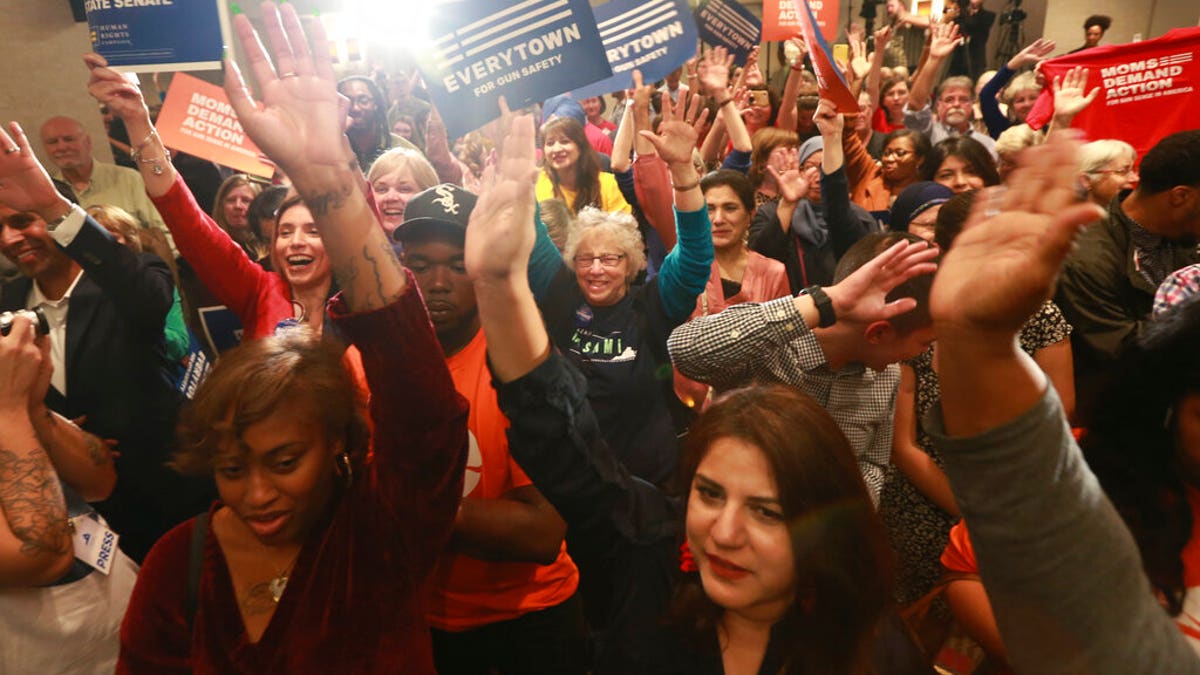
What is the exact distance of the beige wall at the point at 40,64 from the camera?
7.21 m

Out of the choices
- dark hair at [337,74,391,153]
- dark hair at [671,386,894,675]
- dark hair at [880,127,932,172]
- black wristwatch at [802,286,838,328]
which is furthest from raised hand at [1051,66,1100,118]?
dark hair at [337,74,391,153]

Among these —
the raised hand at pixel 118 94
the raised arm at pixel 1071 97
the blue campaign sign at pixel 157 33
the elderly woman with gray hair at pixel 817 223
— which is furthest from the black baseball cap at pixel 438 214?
the raised arm at pixel 1071 97

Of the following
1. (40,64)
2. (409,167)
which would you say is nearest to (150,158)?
(409,167)

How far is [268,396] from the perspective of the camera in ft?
4.35

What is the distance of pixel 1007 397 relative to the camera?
0.65m

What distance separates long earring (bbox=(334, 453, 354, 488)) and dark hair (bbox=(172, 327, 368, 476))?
2 centimetres

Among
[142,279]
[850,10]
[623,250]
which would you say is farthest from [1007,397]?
[850,10]

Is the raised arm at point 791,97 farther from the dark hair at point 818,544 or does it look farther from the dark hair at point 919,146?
the dark hair at point 818,544

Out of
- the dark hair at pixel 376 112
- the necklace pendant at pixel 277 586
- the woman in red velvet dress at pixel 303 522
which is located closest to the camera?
the woman in red velvet dress at pixel 303 522

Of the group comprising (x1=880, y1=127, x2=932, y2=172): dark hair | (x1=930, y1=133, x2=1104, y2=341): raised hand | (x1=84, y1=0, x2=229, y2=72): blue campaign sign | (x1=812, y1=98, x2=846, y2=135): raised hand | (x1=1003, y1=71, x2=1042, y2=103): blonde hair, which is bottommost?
(x1=1003, y1=71, x2=1042, y2=103): blonde hair

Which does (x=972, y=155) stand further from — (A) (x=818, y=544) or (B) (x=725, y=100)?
(A) (x=818, y=544)

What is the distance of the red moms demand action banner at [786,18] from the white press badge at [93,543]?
5.19 m

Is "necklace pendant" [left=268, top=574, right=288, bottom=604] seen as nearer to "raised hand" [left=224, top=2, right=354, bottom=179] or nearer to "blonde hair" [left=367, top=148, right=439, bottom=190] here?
"raised hand" [left=224, top=2, right=354, bottom=179]

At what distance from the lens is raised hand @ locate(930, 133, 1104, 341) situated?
0.62 m
